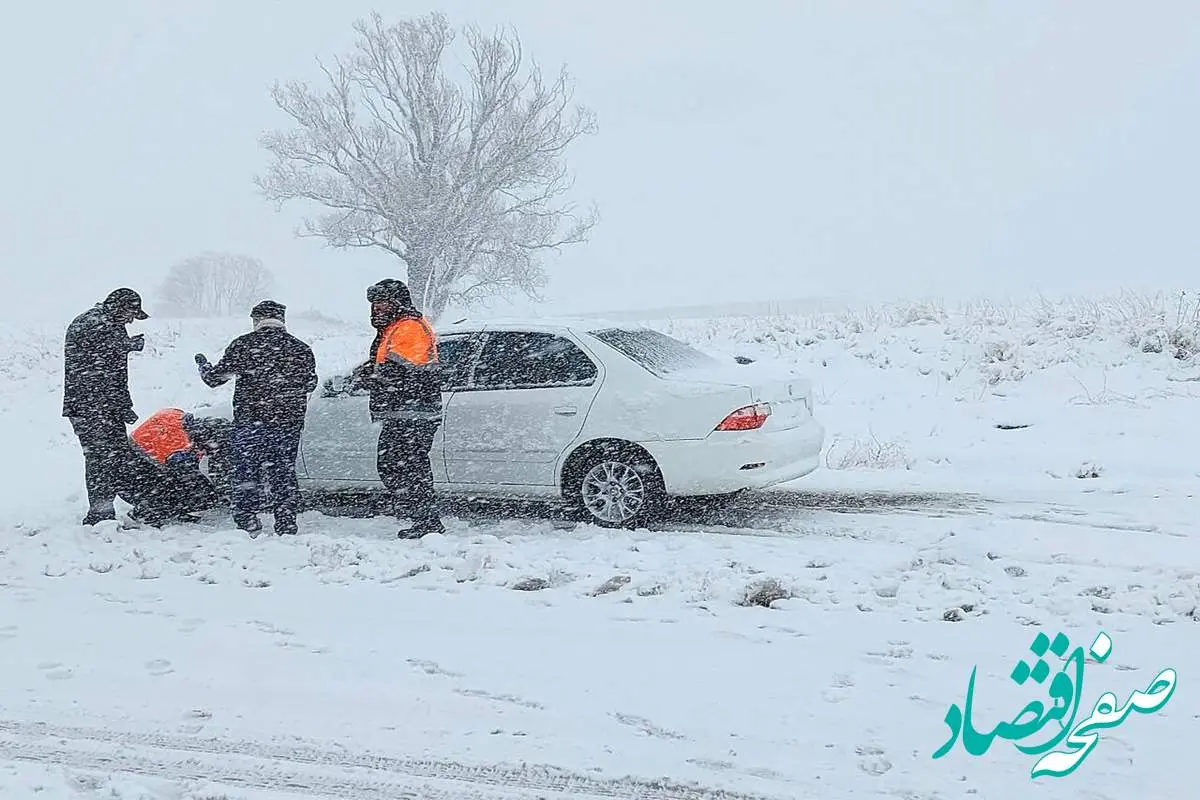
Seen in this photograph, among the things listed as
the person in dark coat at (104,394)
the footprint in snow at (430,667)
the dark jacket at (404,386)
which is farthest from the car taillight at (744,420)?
the person in dark coat at (104,394)

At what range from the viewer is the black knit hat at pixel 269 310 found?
6.84 meters

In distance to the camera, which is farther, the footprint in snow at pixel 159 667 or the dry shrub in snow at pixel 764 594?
the dry shrub in snow at pixel 764 594

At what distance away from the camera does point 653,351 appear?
23.2 ft

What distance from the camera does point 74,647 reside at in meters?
4.49

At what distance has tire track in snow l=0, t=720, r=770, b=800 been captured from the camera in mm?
3033

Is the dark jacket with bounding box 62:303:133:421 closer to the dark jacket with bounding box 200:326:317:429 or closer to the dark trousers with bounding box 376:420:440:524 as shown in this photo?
the dark jacket with bounding box 200:326:317:429

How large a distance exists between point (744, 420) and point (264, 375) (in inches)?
134

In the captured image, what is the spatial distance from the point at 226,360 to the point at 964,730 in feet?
17.4

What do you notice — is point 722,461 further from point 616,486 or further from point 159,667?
point 159,667

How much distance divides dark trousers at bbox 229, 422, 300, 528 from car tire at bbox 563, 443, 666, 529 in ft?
6.59

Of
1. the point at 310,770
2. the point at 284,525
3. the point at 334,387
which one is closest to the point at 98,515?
the point at 284,525

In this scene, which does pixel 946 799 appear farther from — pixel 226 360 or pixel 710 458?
pixel 226 360

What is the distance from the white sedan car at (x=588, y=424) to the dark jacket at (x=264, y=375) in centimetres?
62

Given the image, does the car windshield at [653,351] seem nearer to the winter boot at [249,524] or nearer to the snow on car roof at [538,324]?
the snow on car roof at [538,324]
